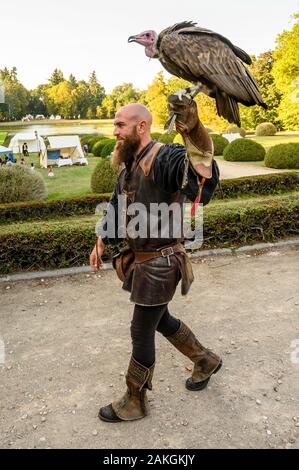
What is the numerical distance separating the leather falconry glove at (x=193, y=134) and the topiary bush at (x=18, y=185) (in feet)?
32.0

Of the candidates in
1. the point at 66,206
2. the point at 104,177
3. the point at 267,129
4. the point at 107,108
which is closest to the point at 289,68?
the point at 267,129

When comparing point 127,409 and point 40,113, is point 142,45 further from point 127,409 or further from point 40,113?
point 40,113

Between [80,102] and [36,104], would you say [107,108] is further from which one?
[36,104]

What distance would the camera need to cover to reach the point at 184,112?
196 cm

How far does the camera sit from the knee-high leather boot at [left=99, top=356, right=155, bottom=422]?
2.94 m

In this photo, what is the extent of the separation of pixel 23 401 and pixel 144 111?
2.46m

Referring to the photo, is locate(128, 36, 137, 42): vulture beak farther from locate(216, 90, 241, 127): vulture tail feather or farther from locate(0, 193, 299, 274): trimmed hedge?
locate(0, 193, 299, 274): trimmed hedge

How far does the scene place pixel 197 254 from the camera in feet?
22.0

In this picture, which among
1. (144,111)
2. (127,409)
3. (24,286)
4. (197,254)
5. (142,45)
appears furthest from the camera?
(197,254)

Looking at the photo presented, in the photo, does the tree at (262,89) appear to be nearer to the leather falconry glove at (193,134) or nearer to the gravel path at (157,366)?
the gravel path at (157,366)

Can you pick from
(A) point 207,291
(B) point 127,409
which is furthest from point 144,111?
(A) point 207,291

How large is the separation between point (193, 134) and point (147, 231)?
83cm
